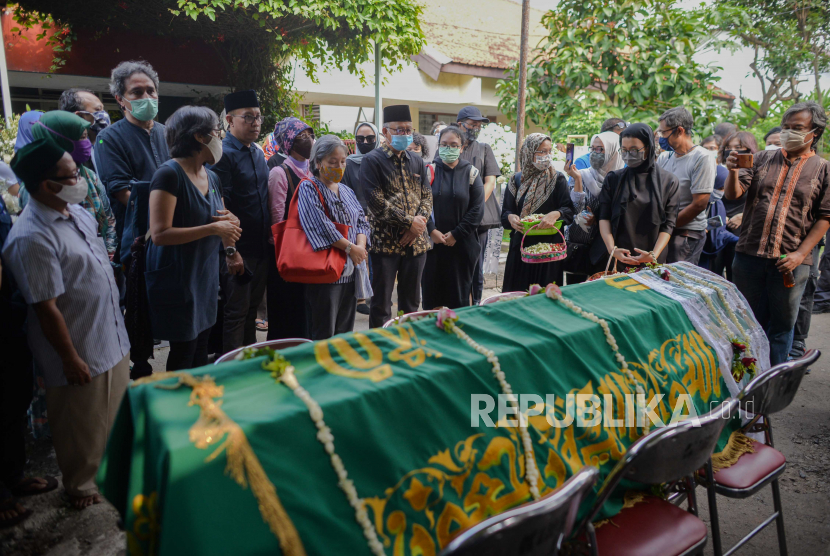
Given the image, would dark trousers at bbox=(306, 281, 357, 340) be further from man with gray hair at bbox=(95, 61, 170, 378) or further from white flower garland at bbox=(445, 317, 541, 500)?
white flower garland at bbox=(445, 317, 541, 500)

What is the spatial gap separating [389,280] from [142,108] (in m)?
1.88

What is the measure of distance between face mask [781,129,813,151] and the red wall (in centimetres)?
808

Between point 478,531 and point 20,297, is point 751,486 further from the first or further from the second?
point 20,297

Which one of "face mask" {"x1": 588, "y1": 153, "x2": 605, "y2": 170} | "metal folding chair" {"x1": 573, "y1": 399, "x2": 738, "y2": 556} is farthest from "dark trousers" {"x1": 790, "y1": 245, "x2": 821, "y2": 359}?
"metal folding chair" {"x1": 573, "y1": 399, "x2": 738, "y2": 556}

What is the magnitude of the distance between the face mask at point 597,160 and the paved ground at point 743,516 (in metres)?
2.25

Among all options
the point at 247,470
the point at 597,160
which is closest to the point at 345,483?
the point at 247,470

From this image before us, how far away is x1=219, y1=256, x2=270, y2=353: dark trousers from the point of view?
3.45 m

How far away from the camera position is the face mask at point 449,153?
422cm

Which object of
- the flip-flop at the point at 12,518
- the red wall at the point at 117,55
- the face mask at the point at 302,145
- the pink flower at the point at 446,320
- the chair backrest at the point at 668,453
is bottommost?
the flip-flop at the point at 12,518

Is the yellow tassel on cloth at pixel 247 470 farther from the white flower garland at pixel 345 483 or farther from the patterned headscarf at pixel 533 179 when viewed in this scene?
the patterned headscarf at pixel 533 179

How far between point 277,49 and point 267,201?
5.92 meters

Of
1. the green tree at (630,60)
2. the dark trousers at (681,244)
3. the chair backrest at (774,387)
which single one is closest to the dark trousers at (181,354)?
the chair backrest at (774,387)

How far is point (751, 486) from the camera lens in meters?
1.94

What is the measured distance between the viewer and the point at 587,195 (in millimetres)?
4406
